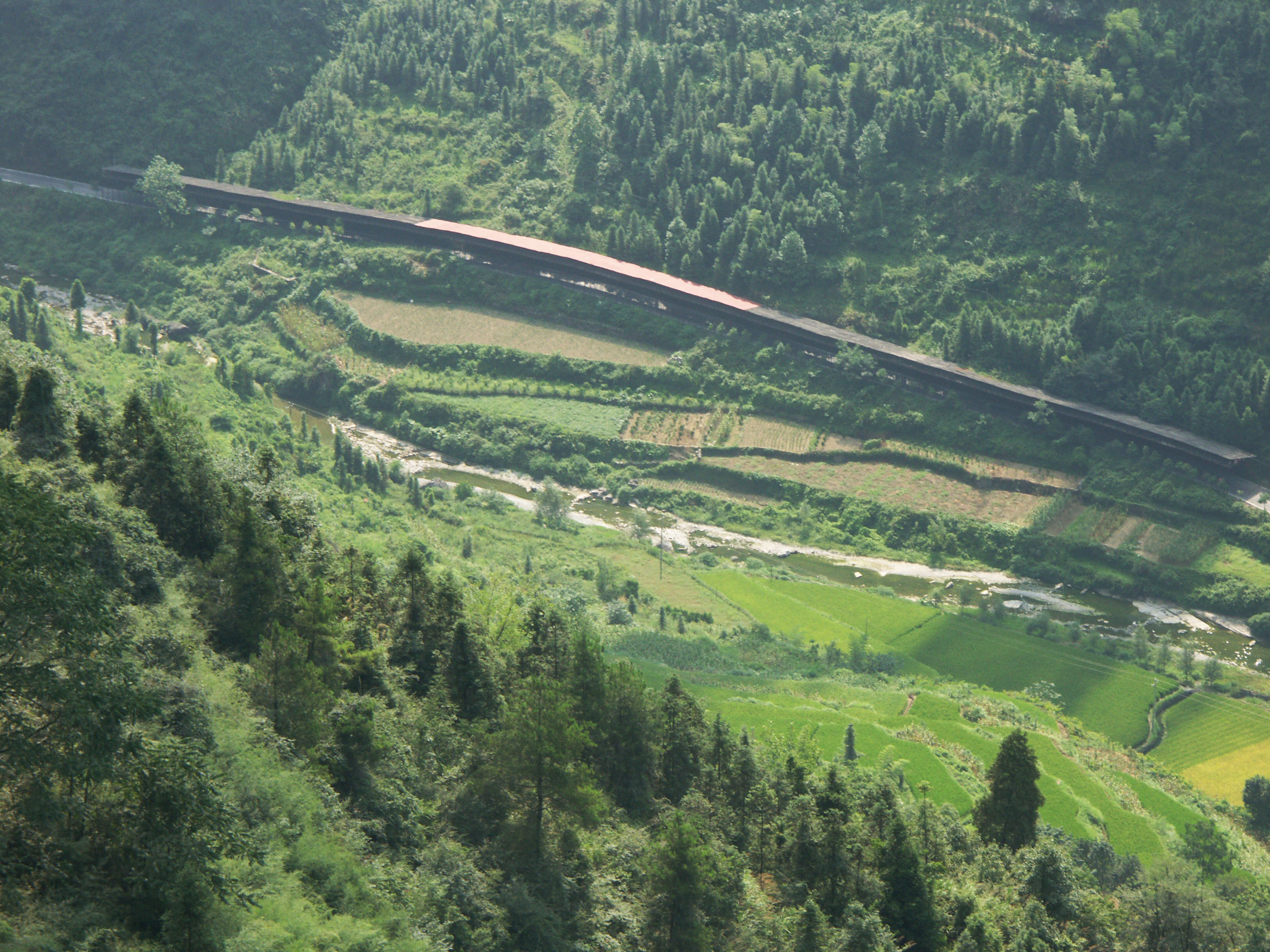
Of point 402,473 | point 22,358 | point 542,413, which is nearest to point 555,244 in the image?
point 542,413

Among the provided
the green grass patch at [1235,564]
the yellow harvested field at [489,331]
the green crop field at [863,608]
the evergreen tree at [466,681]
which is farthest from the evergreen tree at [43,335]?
the green grass patch at [1235,564]

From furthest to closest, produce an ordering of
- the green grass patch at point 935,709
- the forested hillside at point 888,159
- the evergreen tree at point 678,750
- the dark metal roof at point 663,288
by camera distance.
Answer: the forested hillside at point 888,159
the dark metal roof at point 663,288
the green grass patch at point 935,709
the evergreen tree at point 678,750

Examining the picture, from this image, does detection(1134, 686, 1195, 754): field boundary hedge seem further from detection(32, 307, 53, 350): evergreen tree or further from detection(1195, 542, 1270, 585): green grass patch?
detection(32, 307, 53, 350): evergreen tree

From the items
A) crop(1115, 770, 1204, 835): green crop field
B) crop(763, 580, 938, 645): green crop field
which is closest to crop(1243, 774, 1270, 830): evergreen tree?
crop(1115, 770, 1204, 835): green crop field

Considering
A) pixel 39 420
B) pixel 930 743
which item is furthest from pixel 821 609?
pixel 39 420

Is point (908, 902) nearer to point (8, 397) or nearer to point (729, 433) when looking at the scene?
point (8, 397)

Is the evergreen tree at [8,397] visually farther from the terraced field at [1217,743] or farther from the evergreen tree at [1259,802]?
the evergreen tree at [1259,802]

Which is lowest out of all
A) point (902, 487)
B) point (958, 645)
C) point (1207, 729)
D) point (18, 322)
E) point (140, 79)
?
point (958, 645)
